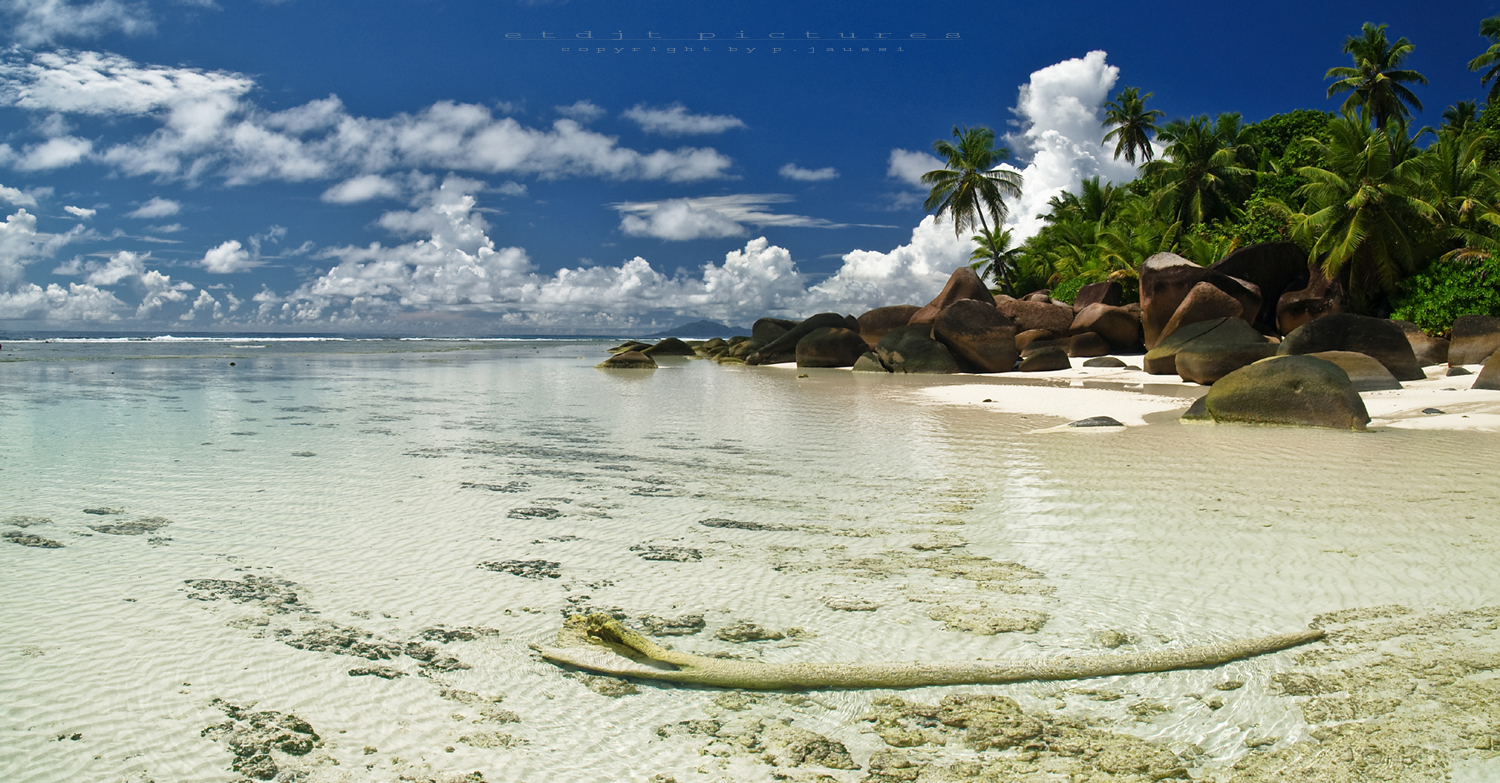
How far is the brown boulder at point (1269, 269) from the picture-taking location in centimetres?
2322

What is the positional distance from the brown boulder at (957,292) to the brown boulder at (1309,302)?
7883mm

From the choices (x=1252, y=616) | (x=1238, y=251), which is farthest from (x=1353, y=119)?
Result: (x=1252, y=616)

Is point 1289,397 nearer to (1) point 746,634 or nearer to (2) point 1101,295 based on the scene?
(1) point 746,634

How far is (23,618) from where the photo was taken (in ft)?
9.91

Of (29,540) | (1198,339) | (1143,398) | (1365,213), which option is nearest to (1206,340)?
(1198,339)

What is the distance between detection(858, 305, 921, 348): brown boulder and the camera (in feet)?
92.4

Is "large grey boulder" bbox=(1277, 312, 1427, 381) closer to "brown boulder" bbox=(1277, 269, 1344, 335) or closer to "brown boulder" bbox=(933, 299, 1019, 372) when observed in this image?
"brown boulder" bbox=(933, 299, 1019, 372)

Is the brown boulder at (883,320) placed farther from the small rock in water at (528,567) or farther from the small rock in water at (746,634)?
the small rock in water at (746,634)

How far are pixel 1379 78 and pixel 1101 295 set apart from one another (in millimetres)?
19316

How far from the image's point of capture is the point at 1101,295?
27.8m

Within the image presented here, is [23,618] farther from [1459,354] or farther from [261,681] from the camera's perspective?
[1459,354]

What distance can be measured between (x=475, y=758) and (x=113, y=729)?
3.47ft

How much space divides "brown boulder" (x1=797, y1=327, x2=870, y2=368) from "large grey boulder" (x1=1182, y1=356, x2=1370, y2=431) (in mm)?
15841

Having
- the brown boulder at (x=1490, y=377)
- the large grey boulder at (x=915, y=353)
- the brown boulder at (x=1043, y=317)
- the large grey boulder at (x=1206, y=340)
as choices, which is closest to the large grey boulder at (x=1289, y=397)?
the brown boulder at (x=1490, y=377)
